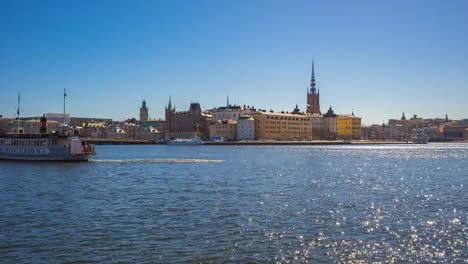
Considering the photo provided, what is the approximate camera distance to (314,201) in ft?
99.8

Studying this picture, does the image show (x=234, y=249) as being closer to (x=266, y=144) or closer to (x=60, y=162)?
(x=60, y=162)

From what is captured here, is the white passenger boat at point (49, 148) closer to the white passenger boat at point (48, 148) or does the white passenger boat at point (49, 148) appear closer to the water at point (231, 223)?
the white passenger boat at point (48, 148)

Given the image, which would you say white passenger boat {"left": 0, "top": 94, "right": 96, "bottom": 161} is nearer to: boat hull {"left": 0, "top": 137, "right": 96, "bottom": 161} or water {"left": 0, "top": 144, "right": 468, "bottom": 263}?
boat hull {"left": 0, "top": 137, "right": 96, "bottom": 161}

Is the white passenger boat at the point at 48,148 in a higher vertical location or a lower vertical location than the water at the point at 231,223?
higher

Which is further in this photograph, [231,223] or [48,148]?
[48,148]

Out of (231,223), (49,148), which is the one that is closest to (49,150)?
(49,148)

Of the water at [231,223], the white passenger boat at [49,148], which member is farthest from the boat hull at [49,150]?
the water at [231,223]

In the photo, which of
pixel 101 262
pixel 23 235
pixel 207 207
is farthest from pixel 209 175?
pixel 101 262

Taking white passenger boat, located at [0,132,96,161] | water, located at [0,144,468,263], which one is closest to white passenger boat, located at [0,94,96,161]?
white passenger boat, located at [0,132,96,161]

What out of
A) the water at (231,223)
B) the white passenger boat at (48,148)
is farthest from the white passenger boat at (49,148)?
the water at (231,223)

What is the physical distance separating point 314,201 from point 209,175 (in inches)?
820

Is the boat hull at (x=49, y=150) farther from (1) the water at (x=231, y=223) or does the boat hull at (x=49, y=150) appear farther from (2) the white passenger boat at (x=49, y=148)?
(1) the water at (x=231, y=223)

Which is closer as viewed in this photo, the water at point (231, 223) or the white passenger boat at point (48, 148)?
the water at point (231, 223)

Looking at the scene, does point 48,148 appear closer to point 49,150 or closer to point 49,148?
point 49,148
